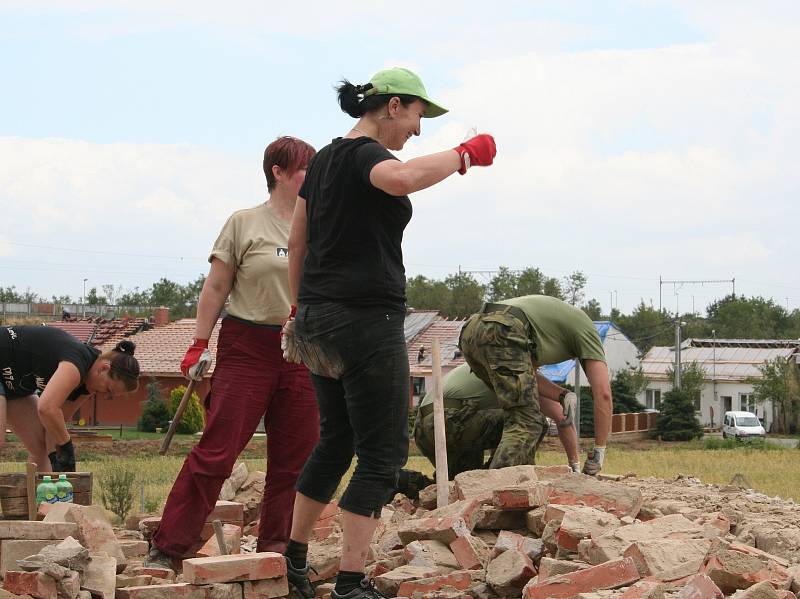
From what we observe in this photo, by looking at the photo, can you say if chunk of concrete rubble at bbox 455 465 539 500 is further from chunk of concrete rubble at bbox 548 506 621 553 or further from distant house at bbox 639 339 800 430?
distant house at bbox 639 339 800 430

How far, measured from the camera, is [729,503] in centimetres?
590

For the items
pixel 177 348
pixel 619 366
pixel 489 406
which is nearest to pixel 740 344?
pixel 619 366

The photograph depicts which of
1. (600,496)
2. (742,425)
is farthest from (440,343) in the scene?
(600,496)

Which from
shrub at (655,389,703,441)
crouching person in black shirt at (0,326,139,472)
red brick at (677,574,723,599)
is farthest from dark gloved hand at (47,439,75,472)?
shrub at (655,389,703,441)

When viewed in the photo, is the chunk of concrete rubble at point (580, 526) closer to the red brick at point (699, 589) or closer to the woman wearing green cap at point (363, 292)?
the red brick at point (699, 589)

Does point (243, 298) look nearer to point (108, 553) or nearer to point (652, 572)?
point (108, 553)

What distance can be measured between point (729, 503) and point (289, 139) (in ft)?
9.91

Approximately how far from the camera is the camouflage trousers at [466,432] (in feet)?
21.8

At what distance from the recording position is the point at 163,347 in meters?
39.6

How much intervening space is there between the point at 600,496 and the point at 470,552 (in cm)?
96

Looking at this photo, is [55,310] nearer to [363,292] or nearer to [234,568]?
[234,568]

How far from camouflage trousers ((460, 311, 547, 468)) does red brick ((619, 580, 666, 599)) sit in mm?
2429

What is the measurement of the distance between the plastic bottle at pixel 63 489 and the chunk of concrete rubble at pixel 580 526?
2.44 m

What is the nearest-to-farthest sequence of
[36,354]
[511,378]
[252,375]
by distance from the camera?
[252,375], [36,354], [511,378]
